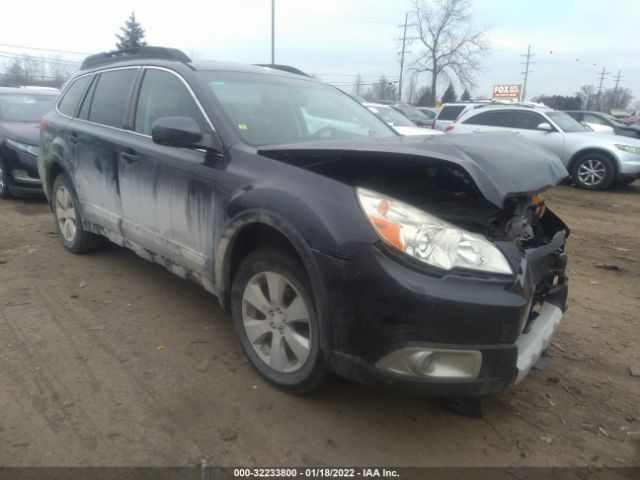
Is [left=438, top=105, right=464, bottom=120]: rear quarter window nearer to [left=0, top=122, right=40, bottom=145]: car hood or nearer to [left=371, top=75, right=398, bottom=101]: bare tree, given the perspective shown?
[left=0, top=122, right=40, bottom=145]: car hood

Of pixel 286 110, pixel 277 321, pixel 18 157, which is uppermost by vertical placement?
pixel 286 110

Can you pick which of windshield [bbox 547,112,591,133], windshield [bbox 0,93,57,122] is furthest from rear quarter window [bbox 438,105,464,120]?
windshield [bbox 0,93,57,122]

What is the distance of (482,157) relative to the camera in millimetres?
2262

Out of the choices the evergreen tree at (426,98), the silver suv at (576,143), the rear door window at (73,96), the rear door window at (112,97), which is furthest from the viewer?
the evergreen tree at (426,98)

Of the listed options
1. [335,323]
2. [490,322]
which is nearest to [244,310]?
[335,323]

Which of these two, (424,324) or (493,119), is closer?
(424,324)

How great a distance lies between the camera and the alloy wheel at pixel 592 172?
986 cm

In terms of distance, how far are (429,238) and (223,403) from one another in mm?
1418

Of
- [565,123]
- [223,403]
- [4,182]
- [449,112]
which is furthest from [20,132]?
[449,112]

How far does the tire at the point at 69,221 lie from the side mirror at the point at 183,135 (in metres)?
2.12

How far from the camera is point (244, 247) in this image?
2766 mm

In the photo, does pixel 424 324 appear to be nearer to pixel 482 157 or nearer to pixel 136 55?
pixel 482 157

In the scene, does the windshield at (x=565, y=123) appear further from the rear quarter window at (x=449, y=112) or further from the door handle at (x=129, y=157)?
the door handle at (x=129, y=157)

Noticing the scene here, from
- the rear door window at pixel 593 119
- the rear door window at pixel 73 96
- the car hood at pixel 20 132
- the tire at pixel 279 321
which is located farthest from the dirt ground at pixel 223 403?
the rear door window at pixel 593 119
